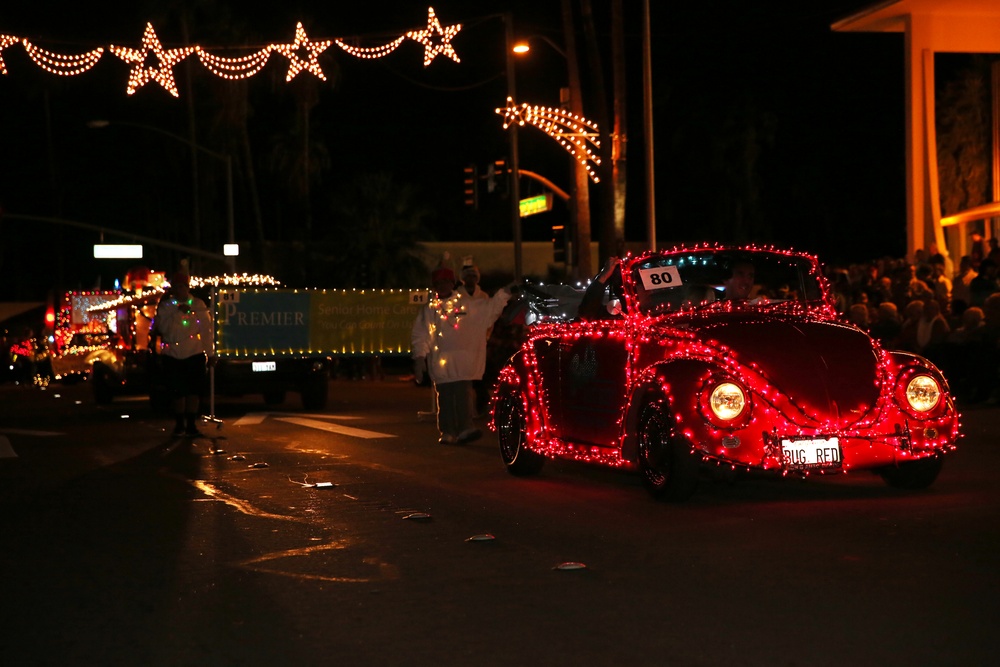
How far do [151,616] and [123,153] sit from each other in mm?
61758

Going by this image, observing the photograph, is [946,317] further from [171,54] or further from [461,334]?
[171,54]

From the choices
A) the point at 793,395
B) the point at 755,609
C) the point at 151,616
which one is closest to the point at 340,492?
the point at 793,395

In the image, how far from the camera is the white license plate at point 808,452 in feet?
30.8

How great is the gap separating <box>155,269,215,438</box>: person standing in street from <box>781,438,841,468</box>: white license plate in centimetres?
855

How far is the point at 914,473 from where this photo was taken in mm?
10188

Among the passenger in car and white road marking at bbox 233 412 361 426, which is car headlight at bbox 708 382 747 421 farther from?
white road marking at bbox 233 412 361 426

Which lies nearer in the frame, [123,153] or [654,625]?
[654,625]

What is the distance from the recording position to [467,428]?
1489 centimetres

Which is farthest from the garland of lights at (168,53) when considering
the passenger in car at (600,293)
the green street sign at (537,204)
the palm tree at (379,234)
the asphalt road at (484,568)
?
the palm tree at (379,234)

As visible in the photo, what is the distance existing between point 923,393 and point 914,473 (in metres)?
0.68

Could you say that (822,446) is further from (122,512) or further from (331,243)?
(331,243)

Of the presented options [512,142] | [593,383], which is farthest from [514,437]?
[512,142]

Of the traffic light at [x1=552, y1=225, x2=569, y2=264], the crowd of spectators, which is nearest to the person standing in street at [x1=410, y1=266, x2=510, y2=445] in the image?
the crowd of spectators

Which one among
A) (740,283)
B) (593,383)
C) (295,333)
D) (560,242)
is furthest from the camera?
(560,242)
